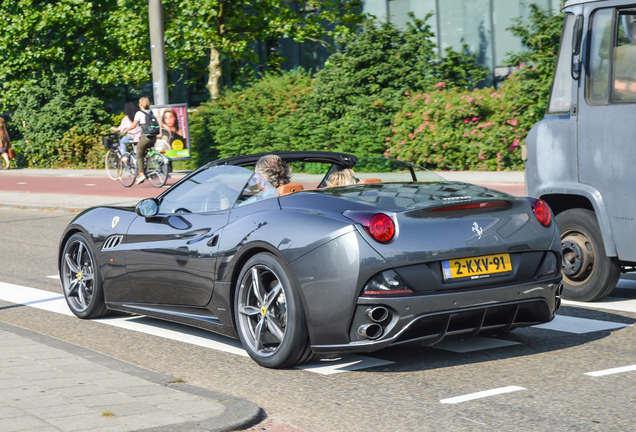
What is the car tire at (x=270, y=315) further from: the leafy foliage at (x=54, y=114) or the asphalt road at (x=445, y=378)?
the leafy foliage at (x=54, y=114)

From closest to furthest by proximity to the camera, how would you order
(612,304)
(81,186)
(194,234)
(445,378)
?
1. (445,378)
2. (194,234)
3. (612,304)
4. (81,186)

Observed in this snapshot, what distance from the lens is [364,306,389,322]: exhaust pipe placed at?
530 centimetres

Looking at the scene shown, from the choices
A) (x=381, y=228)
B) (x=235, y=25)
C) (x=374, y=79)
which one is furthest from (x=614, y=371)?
(x=235, y=25)

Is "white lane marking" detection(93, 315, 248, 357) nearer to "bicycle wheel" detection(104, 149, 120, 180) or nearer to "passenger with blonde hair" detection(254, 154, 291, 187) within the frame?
"passenger with blonde hair" detection(254, 154, 291, 187)

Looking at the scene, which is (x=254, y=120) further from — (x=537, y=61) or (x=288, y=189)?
(x=288, y=189)

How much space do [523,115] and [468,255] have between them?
16.0 m

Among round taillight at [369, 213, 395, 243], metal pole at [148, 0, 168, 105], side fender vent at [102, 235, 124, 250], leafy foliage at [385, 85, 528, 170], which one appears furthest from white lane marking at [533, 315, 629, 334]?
metal pole at [148, 0, 168, 105]

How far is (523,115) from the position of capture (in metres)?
20.8

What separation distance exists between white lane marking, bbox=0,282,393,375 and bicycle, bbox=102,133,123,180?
14.1 meters

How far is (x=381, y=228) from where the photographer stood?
5.33 m

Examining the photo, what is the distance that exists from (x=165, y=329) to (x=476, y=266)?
2.82 metres

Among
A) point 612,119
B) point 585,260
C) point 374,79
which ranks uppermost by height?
point 374,79

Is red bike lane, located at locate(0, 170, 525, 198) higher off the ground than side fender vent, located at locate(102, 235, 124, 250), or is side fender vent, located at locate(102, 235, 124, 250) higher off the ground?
side fender vent, located at locate(102, 235, 124, 250)

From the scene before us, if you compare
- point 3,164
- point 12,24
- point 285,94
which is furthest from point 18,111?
point 285,94
